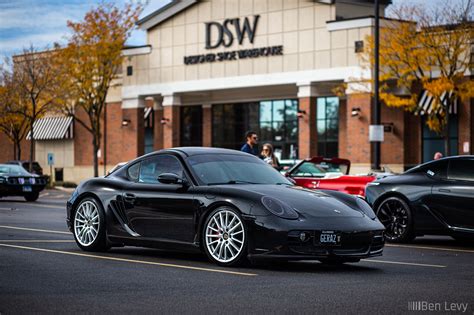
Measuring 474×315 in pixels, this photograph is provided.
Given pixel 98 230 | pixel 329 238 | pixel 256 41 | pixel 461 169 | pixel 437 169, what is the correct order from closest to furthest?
pixel 329 238
pixel 98 230
pixel 461 169
pixel 437 169
pixel 256 41

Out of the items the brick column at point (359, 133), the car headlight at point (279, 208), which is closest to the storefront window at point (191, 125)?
the brick column at point (359, 133)

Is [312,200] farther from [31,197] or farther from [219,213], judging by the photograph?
[31,197]

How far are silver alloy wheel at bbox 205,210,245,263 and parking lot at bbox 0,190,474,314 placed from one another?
0.19 metres

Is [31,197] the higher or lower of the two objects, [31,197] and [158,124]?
the lower

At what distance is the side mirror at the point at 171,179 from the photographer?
37.1ft

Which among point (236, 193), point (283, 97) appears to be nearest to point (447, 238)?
point (236, 193)

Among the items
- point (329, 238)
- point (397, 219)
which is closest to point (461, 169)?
point (397, 219)

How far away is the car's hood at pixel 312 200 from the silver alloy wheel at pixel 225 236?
1.33 ft

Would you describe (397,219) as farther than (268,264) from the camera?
Yes

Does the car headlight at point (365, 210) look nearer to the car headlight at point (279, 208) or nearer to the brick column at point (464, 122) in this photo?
the car headlight at point (279, 208)

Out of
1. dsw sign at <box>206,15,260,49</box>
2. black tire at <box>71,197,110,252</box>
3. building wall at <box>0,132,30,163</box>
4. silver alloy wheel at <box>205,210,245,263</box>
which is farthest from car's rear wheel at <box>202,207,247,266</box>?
building wall at <box>0,132,30,163</box>

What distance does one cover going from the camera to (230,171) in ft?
38.3

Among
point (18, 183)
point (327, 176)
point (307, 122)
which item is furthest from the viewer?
point (307, 122)

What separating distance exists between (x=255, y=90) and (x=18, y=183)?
27189 millimetres
